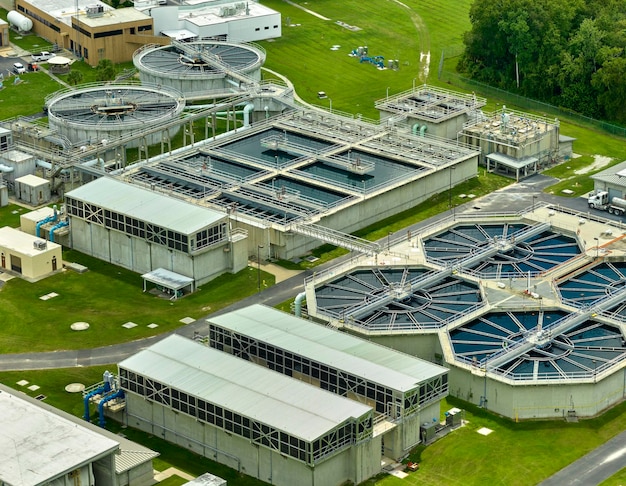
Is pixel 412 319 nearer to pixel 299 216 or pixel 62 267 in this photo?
pixel 299 216

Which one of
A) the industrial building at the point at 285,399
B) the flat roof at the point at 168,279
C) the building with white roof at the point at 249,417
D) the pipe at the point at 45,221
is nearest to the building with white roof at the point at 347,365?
the industrial building at the point at 285,399

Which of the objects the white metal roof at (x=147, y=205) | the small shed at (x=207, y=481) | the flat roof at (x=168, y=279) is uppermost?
the white metal roof at (x=147, y=205)

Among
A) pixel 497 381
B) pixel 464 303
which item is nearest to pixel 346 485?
pixel 497 381

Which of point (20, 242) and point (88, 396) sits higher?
point (20, 242)

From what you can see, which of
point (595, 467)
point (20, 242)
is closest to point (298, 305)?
point (595, 467)

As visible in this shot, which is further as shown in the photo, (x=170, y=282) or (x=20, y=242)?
(x=20, y=242)

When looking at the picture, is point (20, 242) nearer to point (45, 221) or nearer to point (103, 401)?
point (45, 221)

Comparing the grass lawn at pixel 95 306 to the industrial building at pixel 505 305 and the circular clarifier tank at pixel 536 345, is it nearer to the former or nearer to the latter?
the industrial building at pixel 505 305

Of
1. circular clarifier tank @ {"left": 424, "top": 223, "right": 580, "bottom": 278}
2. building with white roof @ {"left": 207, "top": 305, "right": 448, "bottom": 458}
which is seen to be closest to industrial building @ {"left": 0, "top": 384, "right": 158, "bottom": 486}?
building with white roof @ {"left": 207, "top": 305, "right": 448, "bottom": 458}
